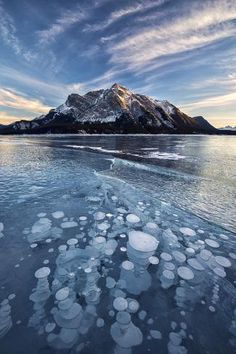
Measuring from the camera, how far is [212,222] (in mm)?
7543

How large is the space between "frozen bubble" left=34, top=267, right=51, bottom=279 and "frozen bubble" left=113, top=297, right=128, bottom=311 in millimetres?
1671

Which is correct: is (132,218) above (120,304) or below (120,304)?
below

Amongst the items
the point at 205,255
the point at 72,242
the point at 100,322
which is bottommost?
the point at 205,255

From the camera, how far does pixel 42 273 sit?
4.70 meters

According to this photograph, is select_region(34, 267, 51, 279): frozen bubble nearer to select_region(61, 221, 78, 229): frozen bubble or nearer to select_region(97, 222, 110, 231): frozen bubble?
select_region(61, 221, 78, 229): frozen bubble

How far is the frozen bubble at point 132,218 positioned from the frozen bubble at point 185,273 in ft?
9.11

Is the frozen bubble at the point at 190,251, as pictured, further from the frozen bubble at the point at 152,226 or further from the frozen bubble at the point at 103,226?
the frozen bubble at the point at 103,226

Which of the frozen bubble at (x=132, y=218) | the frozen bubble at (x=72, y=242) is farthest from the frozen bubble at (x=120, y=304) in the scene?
the frozen bubble at (x=132, y=218)

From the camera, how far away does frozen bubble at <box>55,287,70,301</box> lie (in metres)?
4.02

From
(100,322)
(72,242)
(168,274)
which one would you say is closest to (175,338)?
(100,322)

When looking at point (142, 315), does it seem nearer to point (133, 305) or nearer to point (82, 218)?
point (133, 305)

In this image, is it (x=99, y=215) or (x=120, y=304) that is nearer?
(x=120, y=304)

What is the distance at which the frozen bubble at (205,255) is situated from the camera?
5.48 metres

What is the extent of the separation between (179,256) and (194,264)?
434 millimetres
